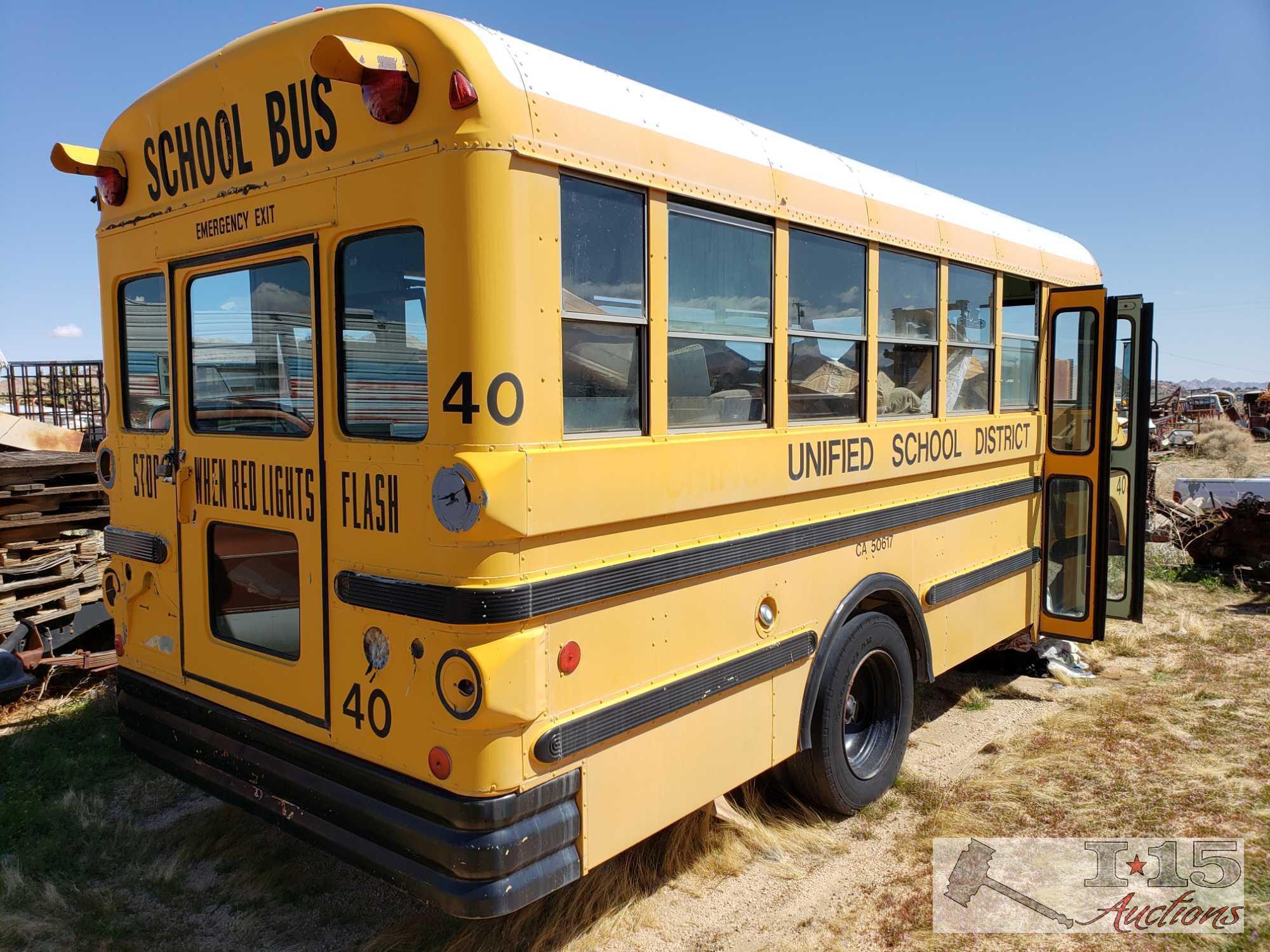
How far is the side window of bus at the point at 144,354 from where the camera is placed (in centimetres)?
359

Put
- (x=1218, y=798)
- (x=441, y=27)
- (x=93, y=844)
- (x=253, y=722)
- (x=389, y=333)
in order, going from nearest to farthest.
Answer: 1. (x=441, y=27)
2. (x=389, y=333)
3. (x=253, y=722)
4. (x=93, y=844)
5. (x=1218, y=798)

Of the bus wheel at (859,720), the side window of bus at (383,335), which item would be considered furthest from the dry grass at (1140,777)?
the side window of bus at (383,335)

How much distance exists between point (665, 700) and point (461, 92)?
6.27ft

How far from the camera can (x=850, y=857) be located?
3744 mm

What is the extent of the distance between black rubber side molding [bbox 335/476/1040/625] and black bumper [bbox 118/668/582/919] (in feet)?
1.65

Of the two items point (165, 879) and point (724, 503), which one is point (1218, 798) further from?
point (165, 879)

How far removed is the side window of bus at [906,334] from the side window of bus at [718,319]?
0.84 metres

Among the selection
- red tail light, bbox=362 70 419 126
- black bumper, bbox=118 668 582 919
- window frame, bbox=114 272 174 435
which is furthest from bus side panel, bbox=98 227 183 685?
red tail light, bbox=362 70 419 126

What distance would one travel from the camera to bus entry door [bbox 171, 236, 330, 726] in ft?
9.78

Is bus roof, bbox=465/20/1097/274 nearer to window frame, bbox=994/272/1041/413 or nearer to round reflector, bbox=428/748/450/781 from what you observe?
window frame, bbox=994/272/1041/413

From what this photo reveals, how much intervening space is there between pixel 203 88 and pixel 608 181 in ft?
5.03

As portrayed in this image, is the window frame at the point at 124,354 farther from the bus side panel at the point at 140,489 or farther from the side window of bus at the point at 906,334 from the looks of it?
the side window of bus at the point at 906,334

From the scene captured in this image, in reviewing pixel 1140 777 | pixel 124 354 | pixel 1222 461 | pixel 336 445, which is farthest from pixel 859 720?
pixel 1222 461

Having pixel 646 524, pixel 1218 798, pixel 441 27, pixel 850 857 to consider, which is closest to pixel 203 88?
pixel 441 27
